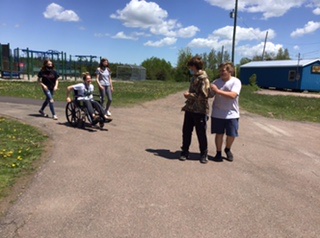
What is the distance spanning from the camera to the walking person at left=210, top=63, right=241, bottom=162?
17.9 feet

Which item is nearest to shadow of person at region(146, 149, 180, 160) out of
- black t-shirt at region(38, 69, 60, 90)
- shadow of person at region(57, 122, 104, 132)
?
shadow of person at region(57, 122, 104, 132)

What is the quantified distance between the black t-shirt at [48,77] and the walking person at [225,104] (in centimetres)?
531

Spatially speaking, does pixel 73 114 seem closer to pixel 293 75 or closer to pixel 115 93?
pixel 115 93

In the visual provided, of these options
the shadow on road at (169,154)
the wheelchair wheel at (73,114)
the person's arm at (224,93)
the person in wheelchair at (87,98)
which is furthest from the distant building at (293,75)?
the person's arm at (224,93)

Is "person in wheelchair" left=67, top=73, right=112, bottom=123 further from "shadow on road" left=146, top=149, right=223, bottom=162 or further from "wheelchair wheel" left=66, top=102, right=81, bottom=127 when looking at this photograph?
"shadow on road" left=146, top=149, right=223, bottom=162

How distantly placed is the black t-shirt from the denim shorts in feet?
17.6

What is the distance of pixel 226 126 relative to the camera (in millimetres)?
5707

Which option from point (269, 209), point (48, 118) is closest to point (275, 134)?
point (269, 209)

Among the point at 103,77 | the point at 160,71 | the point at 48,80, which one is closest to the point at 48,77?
the point at 48,80

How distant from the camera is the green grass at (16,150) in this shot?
459cm

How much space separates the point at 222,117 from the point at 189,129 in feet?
1.90

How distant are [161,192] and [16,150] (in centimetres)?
301

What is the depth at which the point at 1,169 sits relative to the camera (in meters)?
4.82

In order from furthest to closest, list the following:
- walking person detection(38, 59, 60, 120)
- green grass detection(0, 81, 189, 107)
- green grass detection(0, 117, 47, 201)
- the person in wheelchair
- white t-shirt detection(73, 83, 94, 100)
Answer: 1. green grass detection(0, 81, 189, 107)
2. walking person detection(38, 59, 60, 120)
3. white t-shirt detection(73, 83, 94, 100)
4. the person in wheelchair
5. green grass detection(0, 117, 47, 201)
